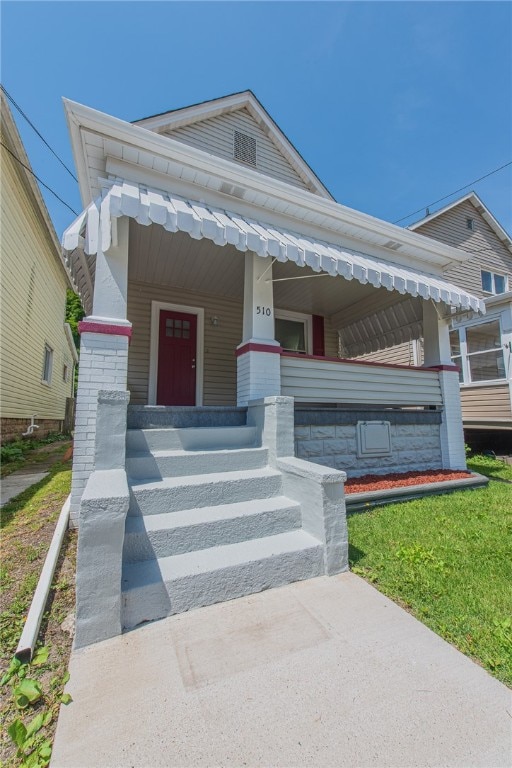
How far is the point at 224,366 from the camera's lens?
724 cm

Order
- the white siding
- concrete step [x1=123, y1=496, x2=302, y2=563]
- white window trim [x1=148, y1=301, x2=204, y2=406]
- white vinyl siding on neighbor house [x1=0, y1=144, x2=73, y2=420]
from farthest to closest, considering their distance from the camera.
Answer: the white siding → white vinyl siding on neighbor house [x1=0, y1=144, x2=73, y2=420] → white window trim [x1=148, y1=301, x2=204, y2=406] → concrete step [x1=123, y1=496, x2=302, y2=563]

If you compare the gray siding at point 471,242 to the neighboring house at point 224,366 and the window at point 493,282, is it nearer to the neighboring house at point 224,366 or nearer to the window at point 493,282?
the window at point 493,282

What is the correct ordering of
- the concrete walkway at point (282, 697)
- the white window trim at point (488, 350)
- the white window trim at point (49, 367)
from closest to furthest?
the concrete walkway at point (282, 697) → the white window trim at point (488, 350) → the white window trim at point (49, 367)

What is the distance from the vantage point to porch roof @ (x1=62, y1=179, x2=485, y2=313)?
137 inches

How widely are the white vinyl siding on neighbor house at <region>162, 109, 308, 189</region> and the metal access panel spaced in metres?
7.25

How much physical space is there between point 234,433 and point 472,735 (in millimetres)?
3011

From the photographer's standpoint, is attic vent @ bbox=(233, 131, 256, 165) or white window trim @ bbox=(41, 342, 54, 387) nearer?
attic vent @ bbox=(233, 131, 256, 165)

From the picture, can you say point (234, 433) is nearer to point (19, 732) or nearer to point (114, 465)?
point (114, 465)

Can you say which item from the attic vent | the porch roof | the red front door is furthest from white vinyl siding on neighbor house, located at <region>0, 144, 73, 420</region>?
the attic vent

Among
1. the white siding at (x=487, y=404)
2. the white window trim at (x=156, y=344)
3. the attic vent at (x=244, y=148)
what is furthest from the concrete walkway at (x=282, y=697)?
the attic vent at (x=244, y=148)

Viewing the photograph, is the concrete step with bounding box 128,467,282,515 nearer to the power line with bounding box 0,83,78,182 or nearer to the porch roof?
the porch roof

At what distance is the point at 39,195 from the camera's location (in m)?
8.80

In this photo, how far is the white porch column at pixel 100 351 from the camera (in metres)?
3.53

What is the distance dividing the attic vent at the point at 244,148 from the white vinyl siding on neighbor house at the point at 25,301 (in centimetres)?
525
